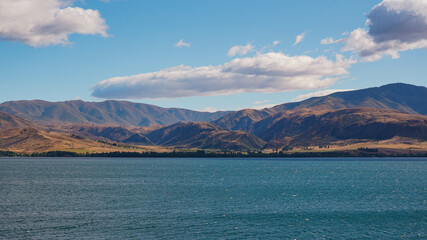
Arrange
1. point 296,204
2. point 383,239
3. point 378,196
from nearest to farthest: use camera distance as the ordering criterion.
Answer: point 383,239, point 296,204, point 378,196

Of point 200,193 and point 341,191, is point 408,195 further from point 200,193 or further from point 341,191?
point 200,193

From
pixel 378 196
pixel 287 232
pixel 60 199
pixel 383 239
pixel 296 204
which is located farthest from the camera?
pixel 378 196

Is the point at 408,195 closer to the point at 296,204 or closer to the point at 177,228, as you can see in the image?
the point at 296,204

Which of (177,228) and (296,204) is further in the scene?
(296,204)

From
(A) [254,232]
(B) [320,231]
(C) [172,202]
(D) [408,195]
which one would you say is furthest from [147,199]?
(D) [408,195]

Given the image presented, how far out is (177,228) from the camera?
82688 millimetres

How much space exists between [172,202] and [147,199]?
10684 millimetres

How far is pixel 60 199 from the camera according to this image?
124 m

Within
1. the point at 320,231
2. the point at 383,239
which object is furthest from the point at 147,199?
the point at 383,239

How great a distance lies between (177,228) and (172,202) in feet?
117

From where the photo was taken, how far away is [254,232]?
80125 mm

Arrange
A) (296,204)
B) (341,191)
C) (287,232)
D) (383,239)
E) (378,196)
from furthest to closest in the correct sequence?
1. (341,191)
2. (378,196)
3. (296,204)
4. (287,232)
5. (383,239)

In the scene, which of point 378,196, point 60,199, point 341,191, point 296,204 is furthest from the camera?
point 341,191

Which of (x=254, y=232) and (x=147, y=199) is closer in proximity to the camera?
(x=254, y=232)
